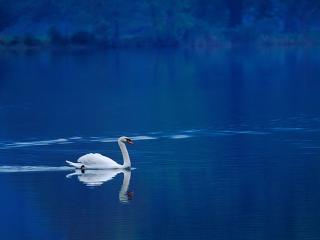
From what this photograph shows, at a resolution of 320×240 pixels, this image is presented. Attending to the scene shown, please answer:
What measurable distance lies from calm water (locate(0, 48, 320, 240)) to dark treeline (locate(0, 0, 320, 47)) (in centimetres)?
3409

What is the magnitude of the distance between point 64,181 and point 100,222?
380 centimetres

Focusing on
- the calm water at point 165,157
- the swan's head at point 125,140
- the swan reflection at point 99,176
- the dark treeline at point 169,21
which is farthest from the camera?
the dark treeline at point 169,21

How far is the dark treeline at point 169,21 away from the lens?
82.8 metres

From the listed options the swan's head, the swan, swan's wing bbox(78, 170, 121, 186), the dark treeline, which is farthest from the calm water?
the dark treeline

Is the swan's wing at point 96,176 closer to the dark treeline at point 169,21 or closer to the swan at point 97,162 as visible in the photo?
the swan at point 97,162

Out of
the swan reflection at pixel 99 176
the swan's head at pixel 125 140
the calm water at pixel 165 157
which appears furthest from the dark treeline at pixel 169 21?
the swan reflection at pixel 99 176

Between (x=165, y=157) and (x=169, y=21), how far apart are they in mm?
59545

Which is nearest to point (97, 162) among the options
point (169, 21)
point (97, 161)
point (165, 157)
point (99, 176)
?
point (97, 161)

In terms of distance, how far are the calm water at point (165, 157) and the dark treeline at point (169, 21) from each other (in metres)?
34.1

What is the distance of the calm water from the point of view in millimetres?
18484

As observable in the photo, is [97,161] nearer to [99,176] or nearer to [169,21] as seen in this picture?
[99,176]

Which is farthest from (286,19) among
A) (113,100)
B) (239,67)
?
(113,100)

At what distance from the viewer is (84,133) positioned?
95.6 ft

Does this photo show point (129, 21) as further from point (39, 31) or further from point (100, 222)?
point (100, 222)
